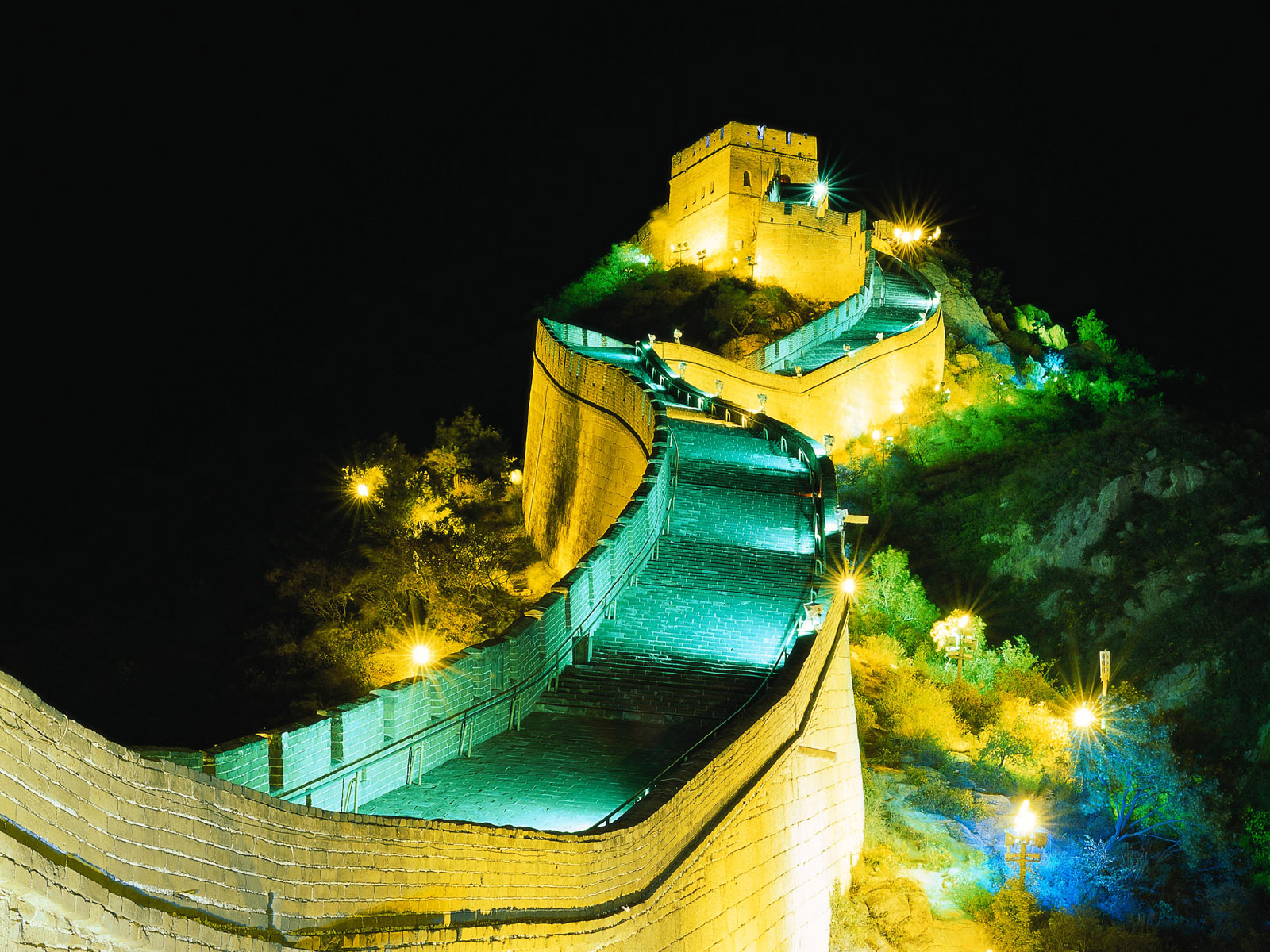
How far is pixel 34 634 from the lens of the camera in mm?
31578

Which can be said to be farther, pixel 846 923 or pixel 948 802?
pixel 948 802

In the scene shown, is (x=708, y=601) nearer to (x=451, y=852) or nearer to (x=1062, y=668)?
(x=1062, y=668)

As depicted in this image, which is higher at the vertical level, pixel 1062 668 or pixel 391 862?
pixel 1062 668

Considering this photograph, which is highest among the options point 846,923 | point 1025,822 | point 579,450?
point 579,450

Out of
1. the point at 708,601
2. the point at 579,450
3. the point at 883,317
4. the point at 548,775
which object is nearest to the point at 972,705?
the point at 708,601

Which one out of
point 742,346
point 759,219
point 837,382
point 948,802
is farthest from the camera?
point 759,219

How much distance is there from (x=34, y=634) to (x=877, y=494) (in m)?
22.5

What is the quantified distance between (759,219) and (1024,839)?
95.1ft

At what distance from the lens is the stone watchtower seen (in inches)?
1513

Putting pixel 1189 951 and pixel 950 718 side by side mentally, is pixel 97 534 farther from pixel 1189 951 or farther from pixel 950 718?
pixel 1189 951

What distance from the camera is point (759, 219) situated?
38812mm

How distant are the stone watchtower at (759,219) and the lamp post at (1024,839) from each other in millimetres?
26729

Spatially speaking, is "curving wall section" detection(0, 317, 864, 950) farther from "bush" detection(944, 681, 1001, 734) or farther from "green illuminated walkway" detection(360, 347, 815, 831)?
"bush" detection(944, 681, 1001, 734)

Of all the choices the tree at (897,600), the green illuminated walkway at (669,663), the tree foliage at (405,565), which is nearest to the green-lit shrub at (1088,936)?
the green illuminated walkway at (669,663)
